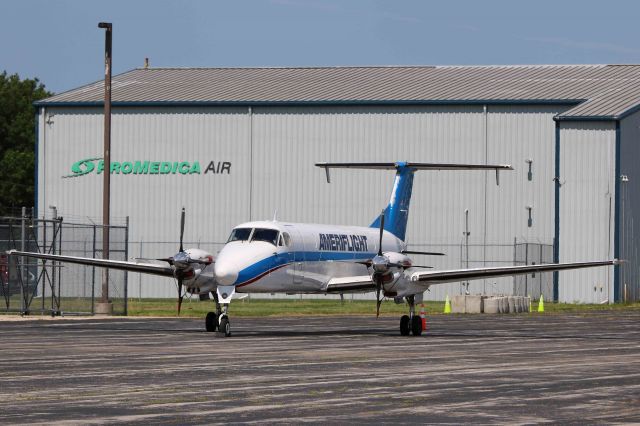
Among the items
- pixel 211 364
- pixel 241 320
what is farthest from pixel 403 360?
pixel 241 320

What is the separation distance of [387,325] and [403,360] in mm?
16745

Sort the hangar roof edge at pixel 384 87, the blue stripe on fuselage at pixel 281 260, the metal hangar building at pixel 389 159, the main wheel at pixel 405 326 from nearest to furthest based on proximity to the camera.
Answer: the blue stripe on fuselage at pixel 281 260 → the main wheel at pixel 405 326 → the metal hangar building at pixel 389 159 → the hangar roof edge at pixel 384 87

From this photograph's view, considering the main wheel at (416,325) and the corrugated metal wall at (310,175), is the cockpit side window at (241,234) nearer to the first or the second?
the main wheel at (416,325)

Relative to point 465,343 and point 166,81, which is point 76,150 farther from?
point 465,343

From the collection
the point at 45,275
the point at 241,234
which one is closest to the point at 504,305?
the point at 45,275

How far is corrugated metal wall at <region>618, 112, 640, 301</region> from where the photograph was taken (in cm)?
6744

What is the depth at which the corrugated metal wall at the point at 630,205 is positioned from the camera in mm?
67438

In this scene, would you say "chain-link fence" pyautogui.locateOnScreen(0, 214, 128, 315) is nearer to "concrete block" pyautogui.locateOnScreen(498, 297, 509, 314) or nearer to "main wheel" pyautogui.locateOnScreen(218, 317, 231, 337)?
"main wheel" pyautogui.locateOnScreen(218, 317, 231, 337)

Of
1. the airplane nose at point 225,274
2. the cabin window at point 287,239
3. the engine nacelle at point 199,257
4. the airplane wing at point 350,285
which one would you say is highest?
the cabin window at point 287,239

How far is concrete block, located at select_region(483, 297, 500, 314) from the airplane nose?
22.8 m

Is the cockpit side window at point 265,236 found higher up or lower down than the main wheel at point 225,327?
higher up

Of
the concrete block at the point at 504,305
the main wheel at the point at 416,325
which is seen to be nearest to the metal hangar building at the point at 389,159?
the concrete block at the point at 504,305

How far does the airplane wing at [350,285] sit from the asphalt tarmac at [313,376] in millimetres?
1194

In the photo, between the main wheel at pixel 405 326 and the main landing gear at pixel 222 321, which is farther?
the main wheel at pixel 405 326
